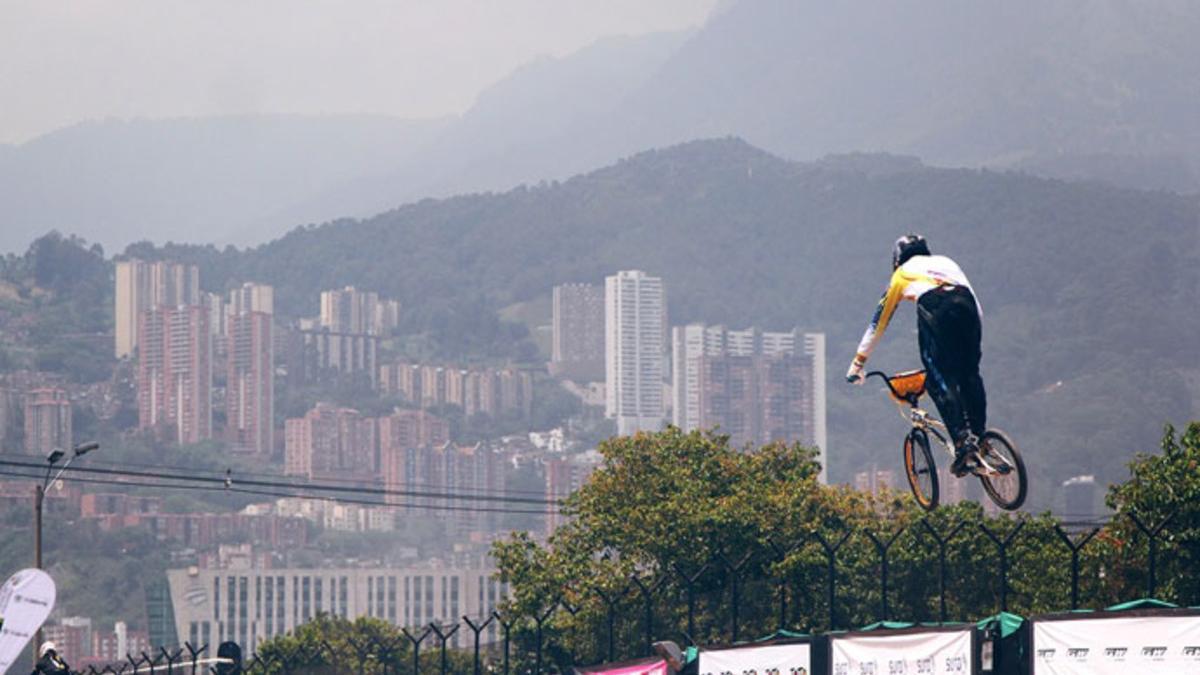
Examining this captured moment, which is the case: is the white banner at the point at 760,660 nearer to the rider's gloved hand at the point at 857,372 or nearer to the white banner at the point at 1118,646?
the white banner at the point at 1118,646

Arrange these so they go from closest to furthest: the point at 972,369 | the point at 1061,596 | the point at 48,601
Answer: the point at 972,369
the point at 48,601
the point at 1061,596

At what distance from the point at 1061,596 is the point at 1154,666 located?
25.5 metres

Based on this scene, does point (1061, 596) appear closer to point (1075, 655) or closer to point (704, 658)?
point (704, 658)

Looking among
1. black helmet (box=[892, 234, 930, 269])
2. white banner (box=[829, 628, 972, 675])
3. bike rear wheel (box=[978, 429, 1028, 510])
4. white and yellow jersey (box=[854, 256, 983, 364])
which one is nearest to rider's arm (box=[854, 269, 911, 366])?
white and yellow jersey (box=[854, 256, 983, 364])

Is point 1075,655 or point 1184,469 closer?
point 1075,655

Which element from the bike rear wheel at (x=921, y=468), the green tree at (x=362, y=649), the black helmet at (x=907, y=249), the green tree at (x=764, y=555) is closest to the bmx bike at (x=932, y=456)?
the bike rear wheel at (x=921, y=468)

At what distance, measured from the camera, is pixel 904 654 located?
95.2 ft

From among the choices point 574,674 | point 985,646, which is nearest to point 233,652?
point 574,674

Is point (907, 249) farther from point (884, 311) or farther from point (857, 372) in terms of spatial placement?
point (857, 372)

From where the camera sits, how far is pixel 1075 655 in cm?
2705

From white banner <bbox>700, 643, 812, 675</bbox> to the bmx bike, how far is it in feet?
13.1

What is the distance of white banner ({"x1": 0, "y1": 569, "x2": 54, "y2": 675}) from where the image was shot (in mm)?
26141

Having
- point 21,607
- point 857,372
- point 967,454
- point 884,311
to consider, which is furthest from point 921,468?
point 21,607

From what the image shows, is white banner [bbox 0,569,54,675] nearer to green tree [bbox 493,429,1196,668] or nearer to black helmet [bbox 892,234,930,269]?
black helmet [bbox 892,234,930,269]
